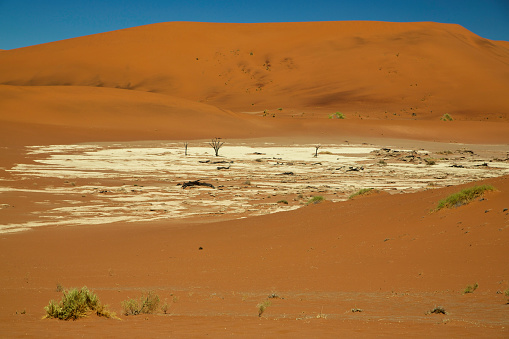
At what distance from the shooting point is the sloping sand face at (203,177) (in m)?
18.3

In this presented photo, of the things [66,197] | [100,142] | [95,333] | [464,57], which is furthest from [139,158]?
[464,57]

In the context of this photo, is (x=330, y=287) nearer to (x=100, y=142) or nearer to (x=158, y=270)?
(x=158, y=270)

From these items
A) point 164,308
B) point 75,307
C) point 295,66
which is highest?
point 295,66

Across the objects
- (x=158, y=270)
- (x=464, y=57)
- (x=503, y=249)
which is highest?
(x=464, y=57)

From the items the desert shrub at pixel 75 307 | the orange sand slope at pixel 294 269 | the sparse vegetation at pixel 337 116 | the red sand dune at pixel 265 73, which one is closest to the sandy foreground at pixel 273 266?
the orange sand slope at pixel 294 269

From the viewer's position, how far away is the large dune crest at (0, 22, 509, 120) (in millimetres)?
75188

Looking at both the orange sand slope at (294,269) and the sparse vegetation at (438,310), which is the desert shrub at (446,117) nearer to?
the orange sand slope at (294,269)

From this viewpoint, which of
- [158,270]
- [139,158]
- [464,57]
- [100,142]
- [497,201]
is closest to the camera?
[158,270]

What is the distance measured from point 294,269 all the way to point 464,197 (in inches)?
180

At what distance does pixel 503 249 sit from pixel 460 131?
49.0 meters

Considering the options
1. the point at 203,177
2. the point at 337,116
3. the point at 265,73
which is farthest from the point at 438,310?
the point at 265,73

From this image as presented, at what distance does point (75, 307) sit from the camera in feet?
20.6

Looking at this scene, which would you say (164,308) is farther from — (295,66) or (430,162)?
(295,66)

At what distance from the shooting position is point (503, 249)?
9.14m
